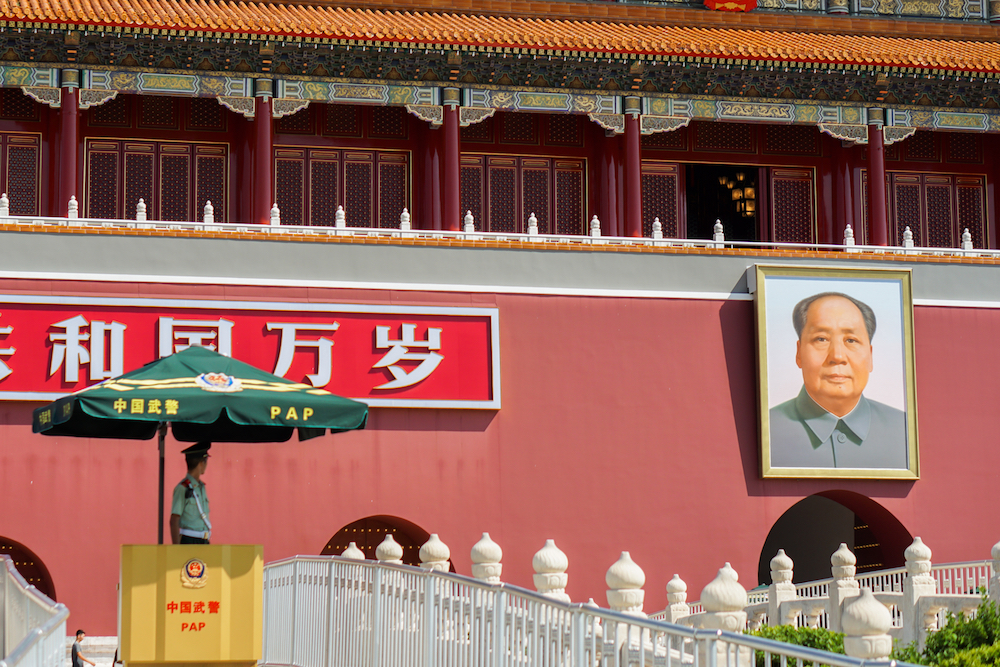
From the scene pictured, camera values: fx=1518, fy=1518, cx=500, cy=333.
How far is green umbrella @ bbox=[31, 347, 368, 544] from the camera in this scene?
9672mm

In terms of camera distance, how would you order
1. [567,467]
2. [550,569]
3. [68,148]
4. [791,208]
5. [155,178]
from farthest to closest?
[791,208] → [155,178] → [68,148] → [567,467] → [550,569]

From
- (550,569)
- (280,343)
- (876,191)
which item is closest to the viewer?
(550,569)

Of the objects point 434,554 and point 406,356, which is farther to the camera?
point 406,356

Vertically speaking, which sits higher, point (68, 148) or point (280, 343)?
point (68, 148)

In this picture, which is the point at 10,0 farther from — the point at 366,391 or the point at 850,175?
the point at 850,175

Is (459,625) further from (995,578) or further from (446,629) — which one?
(995,578)

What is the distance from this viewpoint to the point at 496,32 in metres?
19.4

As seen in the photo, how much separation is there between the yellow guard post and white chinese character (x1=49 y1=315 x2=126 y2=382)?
6659mm

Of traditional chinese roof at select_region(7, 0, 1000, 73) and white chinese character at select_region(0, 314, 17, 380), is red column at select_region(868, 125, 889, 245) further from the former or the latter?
white chinese character at select_region(0, 314, 17, 380)

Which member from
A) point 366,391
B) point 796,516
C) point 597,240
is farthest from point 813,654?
point 796,516

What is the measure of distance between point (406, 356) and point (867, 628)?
10.5 meters

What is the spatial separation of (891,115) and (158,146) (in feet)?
32.3

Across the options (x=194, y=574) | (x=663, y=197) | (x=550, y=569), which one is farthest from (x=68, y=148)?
(x=550, y=569)

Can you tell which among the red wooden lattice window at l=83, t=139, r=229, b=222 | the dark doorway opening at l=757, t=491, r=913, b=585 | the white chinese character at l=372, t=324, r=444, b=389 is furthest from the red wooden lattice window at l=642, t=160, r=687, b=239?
the red wooden lattice window at l=83, t=139, r=229, b=222
